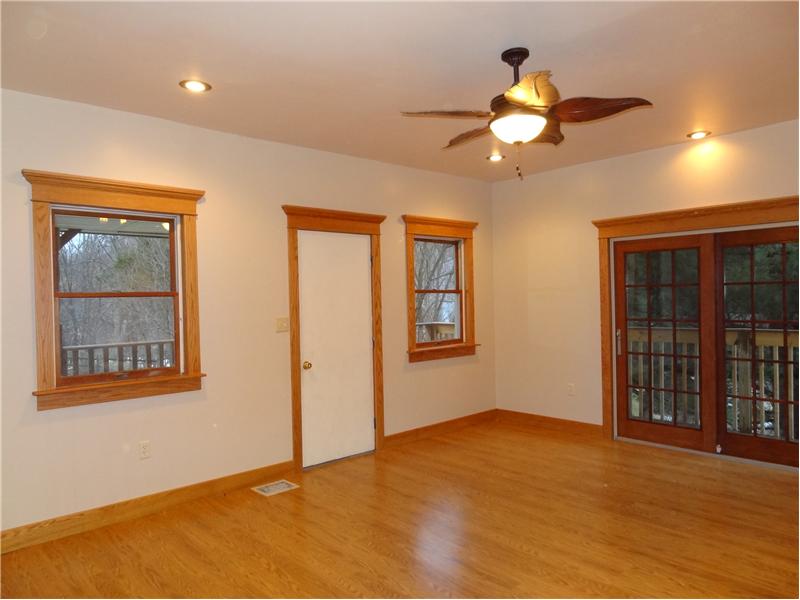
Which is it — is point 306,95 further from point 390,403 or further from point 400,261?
point 390,403

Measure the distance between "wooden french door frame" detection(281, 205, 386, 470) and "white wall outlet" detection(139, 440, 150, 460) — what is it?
116cm

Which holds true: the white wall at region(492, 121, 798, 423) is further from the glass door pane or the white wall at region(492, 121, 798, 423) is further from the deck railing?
the deck railing

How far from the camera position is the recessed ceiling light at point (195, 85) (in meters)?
3.31

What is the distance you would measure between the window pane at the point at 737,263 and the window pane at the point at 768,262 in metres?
0.06

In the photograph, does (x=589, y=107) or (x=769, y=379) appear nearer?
(x=589, y=107)

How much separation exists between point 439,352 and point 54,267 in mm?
3504

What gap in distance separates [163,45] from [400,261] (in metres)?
3.08

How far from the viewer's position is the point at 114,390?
371 cm

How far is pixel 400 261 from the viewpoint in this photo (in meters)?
5.54

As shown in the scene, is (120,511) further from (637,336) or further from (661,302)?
(661,302)

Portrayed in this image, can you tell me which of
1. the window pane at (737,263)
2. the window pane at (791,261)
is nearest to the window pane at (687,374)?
the window pane at (737,263)

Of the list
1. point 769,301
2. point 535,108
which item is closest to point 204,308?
point 535,108

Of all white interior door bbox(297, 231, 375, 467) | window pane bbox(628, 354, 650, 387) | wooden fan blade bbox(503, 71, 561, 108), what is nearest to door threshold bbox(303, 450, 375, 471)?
white interior door bbox(297, 231, 375, 467)

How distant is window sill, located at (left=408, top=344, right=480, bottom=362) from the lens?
5602 mm
